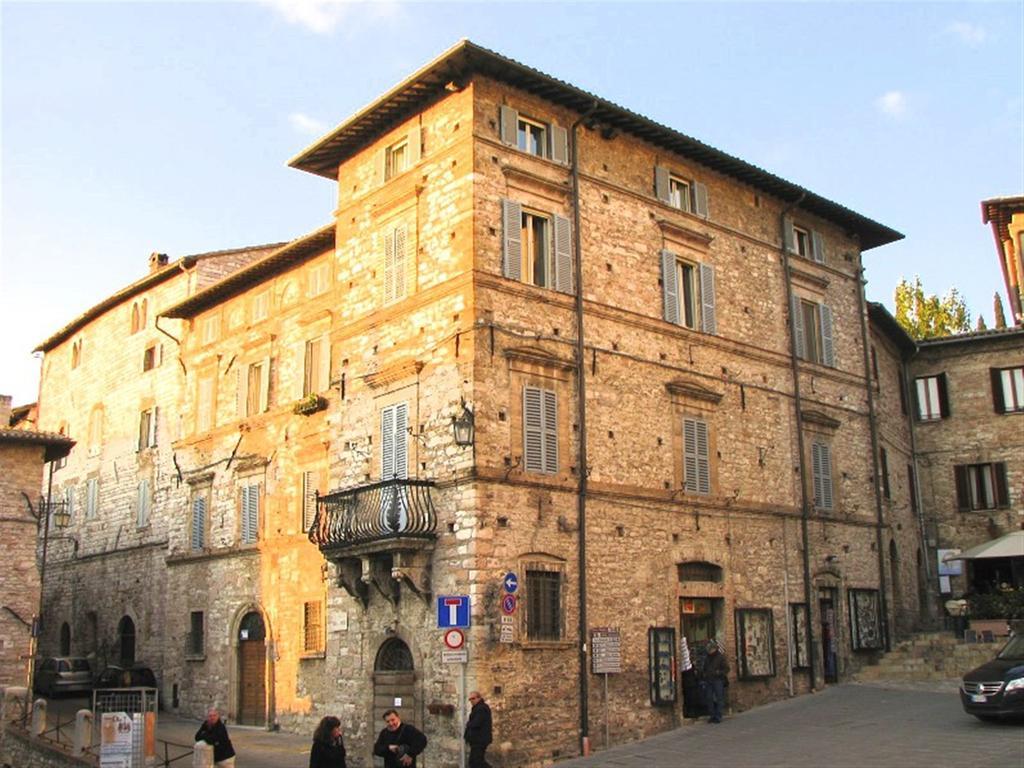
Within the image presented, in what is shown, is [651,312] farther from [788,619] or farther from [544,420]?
[788,619]

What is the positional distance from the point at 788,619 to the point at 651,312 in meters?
7.08

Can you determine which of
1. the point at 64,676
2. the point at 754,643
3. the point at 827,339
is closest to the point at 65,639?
the point at 64,676

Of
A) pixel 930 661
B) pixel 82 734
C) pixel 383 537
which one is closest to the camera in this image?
pixel 383 537

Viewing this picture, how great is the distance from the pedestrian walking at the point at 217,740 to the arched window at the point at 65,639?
22638 mm

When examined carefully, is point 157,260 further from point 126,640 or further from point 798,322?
point 798,322

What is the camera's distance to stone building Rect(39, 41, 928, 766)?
60.4 ft

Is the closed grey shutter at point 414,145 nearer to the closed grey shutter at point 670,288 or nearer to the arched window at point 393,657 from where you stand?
the closed grey shutter at point 670,288

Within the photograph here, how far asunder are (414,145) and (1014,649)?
44.9 ft

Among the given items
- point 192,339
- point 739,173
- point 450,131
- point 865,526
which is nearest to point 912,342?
point 865,526

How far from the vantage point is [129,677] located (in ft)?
95.7

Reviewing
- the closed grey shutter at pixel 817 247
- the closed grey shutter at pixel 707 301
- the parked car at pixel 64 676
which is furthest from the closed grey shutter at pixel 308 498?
the closed grey shutter at pixel 817 247

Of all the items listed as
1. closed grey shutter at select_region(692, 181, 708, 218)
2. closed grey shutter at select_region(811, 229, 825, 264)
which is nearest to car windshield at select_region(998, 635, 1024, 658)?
closed grey shutter at select_region(692, 181, 708, 218)

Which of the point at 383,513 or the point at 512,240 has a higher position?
the point at 512,240

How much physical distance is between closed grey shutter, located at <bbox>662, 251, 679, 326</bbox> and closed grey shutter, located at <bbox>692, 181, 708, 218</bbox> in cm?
158
